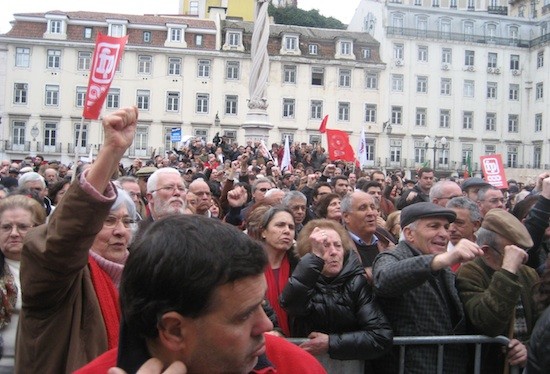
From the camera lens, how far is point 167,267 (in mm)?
1628

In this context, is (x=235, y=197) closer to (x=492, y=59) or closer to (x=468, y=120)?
(x=468, y=120)

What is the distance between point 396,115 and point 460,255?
52.3m

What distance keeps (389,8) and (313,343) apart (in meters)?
56.2

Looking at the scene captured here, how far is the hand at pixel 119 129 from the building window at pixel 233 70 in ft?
165

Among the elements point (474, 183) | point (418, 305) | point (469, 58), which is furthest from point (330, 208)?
point (469, 58)

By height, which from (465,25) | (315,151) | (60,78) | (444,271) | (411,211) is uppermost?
(465,25)

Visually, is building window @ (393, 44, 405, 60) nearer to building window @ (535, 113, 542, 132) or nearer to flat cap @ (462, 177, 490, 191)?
building window @ (535, 113, 542, 132)

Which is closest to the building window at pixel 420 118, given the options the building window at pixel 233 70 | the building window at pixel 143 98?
the building window at pixel 233 70

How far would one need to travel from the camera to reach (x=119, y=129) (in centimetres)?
237

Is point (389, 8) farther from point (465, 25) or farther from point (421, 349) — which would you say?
point (421, 349)

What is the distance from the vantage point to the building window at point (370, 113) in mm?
53562

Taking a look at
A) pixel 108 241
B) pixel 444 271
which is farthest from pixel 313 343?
pixel 108 241

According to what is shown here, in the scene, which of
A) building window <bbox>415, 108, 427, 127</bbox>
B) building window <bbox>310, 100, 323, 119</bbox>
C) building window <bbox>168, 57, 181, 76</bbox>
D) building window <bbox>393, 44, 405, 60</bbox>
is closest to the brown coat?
building window <bbox>168, 57, 181, 76</bbox>

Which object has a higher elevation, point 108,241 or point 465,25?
point 465,25
